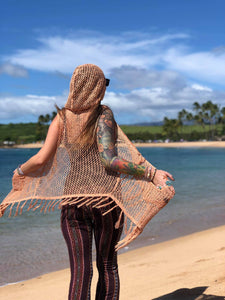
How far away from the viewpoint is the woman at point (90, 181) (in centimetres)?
206

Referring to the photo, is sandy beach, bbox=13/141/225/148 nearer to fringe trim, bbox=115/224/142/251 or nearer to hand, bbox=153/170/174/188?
fringe trim, bbox=115/224/142/251

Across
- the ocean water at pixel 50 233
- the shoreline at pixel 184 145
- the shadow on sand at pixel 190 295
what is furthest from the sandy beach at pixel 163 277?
the shoreline at pixel 184 145

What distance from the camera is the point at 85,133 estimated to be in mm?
2070

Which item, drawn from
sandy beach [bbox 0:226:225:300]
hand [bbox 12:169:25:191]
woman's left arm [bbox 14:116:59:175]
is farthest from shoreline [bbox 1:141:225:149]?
woman's left arm [bbox 14:116:59:175]

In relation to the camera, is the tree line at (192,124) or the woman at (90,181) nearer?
the woman at (90,181)

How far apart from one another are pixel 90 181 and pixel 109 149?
295 millimetres

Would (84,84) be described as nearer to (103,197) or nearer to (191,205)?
(103,197)

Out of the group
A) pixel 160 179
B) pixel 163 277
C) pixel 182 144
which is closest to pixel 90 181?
pixel 160 179

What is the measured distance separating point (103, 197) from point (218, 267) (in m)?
2.71

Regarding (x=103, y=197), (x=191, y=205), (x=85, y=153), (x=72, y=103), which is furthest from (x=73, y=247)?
(x=191, y=205)

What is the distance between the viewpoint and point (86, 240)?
2150mm

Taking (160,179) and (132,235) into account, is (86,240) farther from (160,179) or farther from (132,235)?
(160,179)

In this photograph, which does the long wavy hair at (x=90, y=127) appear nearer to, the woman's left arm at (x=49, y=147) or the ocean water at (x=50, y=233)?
the woman's left arm at (x=49, y=147)

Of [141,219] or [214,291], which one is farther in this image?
[214,291]
